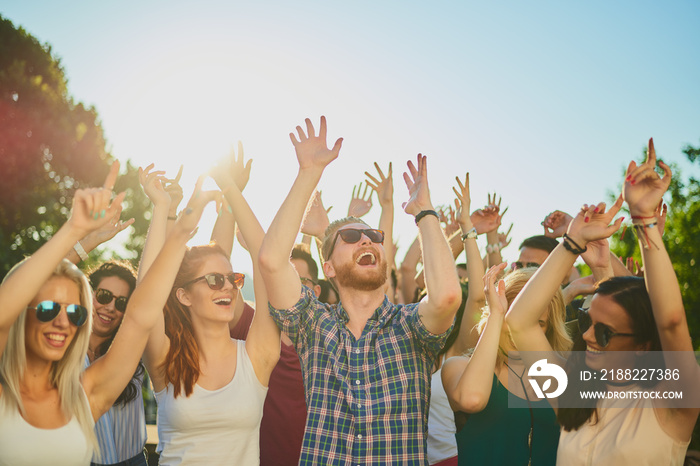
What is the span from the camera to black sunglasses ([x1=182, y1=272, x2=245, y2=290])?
11.8 feet

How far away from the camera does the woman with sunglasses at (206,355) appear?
3156mm

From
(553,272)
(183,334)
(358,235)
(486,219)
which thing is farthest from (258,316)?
(486,219)

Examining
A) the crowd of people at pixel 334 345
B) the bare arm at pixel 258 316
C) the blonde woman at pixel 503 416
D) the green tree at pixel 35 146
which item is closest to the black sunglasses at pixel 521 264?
the crowd of people at pixel 334 345

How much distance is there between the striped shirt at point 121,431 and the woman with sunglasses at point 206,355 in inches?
27.2

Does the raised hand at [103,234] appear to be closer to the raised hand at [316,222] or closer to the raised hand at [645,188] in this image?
the raised hand at [316,222]

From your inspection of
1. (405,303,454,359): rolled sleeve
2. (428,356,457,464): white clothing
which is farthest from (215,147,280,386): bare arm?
(428,356,457,464): white clothing

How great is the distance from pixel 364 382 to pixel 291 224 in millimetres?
1003

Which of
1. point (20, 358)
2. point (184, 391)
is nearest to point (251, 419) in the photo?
point (184, 391)

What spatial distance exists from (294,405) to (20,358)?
6.93ft

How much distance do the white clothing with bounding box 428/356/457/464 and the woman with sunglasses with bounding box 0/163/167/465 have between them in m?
2.34

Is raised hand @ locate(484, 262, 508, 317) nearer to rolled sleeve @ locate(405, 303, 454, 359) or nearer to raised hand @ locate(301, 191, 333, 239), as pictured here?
rolled sleeve @ locate(405, 303, 454, 359)

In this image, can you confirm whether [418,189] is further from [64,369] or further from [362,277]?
[64,369]

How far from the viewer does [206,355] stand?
3502 mm

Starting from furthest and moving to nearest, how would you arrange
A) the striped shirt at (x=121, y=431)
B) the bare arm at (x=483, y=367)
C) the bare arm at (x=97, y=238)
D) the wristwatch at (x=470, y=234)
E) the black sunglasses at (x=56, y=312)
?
1. the wristwatch at (x=470, y=234)
2. the bare arm at (x=97, y=238)
3. the striped shirt at (x=121, y=431)
4. the bare arm at (x=483, y=367)
5. the black sunglasses at (x=56, y=312)
